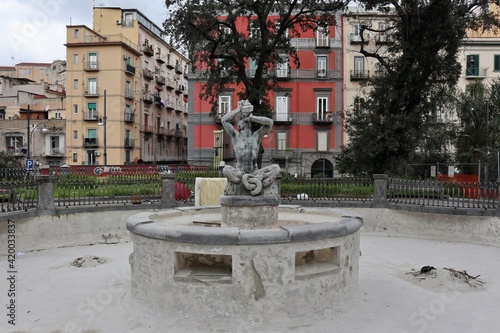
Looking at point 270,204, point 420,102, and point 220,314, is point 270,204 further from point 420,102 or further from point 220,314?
point 420,102

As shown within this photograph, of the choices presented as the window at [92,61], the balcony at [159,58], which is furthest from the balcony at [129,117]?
the balcony at [159,58]

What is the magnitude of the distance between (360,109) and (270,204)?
57.0 ft

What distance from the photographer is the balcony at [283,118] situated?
3547 cm

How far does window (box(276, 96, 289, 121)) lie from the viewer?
117 feet

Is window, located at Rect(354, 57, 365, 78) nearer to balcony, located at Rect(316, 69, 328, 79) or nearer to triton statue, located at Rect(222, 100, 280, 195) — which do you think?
balcony, located at Rect(316, 69, 328, 79)

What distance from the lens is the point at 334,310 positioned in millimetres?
6613

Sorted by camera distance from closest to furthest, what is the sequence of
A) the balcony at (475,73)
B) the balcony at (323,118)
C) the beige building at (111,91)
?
the balcony at (323,118)
the balcony at (475,73)
the beige building at (111,91)

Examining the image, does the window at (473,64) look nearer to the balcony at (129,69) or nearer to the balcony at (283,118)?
the balcony at (283,118)

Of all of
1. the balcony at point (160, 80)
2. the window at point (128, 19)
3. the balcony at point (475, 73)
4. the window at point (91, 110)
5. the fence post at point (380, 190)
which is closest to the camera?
the fence post at point (380, 190)

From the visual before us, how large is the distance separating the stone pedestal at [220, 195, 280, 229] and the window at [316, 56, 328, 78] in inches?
1174

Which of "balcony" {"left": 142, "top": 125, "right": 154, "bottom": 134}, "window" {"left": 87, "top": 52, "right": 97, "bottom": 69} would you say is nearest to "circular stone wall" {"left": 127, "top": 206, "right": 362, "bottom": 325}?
"window" {"left": 87, "top": 52, "right": 97, "bottom": 69}

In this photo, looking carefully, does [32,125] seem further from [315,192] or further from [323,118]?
[315,192]

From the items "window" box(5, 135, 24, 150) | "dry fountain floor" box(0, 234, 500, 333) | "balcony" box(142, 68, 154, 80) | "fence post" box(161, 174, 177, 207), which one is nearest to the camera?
"dry fountain floor" box(0, 234, 500, 333)

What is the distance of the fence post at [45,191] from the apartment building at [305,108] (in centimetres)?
2321
